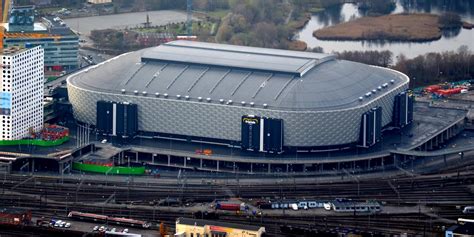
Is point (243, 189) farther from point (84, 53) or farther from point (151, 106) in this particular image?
point (84, 53)

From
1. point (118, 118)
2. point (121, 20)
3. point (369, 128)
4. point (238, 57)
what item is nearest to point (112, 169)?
point (118, 118)

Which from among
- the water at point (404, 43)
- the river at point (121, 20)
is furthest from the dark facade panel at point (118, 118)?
the river at point (121, 20)

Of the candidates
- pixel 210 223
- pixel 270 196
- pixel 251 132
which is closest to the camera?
pixel 210 223

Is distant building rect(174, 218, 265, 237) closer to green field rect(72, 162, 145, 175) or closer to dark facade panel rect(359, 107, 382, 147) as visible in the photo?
green field rect(72, 162, 145, 175)

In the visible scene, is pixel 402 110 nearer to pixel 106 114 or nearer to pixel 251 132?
pixel 251 132

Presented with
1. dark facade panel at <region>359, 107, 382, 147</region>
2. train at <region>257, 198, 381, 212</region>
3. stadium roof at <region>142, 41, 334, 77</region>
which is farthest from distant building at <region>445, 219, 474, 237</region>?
stadium roof at <region>142, 41, 334, 77</region>

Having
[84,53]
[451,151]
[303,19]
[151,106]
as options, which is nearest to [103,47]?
[84,53]

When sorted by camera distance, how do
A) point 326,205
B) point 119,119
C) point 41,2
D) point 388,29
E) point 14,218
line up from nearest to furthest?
point 14,218
point 326,205
point 119,119
point 388,29
point 41,2

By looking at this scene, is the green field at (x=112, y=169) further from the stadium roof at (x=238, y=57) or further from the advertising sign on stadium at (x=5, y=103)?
the stadium roof at (x=238, y=57)
